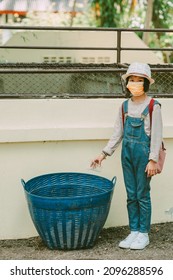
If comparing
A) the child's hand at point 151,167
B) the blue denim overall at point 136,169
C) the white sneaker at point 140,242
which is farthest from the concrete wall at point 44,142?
the child's hand at point 151,167

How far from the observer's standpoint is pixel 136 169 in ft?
15.4

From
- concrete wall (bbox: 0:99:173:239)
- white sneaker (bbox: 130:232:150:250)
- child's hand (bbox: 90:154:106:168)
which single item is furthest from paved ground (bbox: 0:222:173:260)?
child's hand (bbox: 90:154:106:168)

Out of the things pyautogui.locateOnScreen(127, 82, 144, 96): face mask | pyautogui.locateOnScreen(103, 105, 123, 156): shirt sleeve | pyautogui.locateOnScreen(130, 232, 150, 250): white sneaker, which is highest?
pyautogui.locateOnScreen(127, 82, 144, 96): face mask

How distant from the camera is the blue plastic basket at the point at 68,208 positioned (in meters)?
4.54

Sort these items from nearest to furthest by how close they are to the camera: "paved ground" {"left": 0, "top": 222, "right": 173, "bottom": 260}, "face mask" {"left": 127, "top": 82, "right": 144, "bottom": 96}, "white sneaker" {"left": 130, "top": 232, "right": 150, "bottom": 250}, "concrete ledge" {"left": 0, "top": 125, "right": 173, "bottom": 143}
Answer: "face mask" {"left": 127, "top": 82, "right": 144, "bottom": 96}
"paved ground" {"left": 0, "top": 222, "right": 173, "bottom": 260}
"white sneaker" {"left": 130, "top": 232, "right": 150, "bottom": 250}
"concrete ledge" {"left": 0, "top": 125, "right": 173, "bottom": 143}

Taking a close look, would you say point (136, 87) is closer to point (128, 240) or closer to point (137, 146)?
point (137, 146)

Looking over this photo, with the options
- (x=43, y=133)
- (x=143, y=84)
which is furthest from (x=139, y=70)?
(x=43, y=133)

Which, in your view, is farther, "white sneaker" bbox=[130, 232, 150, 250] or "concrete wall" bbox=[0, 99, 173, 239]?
"concrete wall" bbox=[0, 99, 173, 239]

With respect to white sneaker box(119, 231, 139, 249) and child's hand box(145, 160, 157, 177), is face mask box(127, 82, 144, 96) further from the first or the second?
white sneaker box(119, 231, 139, 249)

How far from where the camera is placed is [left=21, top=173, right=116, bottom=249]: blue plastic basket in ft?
14.9

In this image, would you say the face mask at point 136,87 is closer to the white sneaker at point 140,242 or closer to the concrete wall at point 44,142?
the concrete wall at point 44,142
